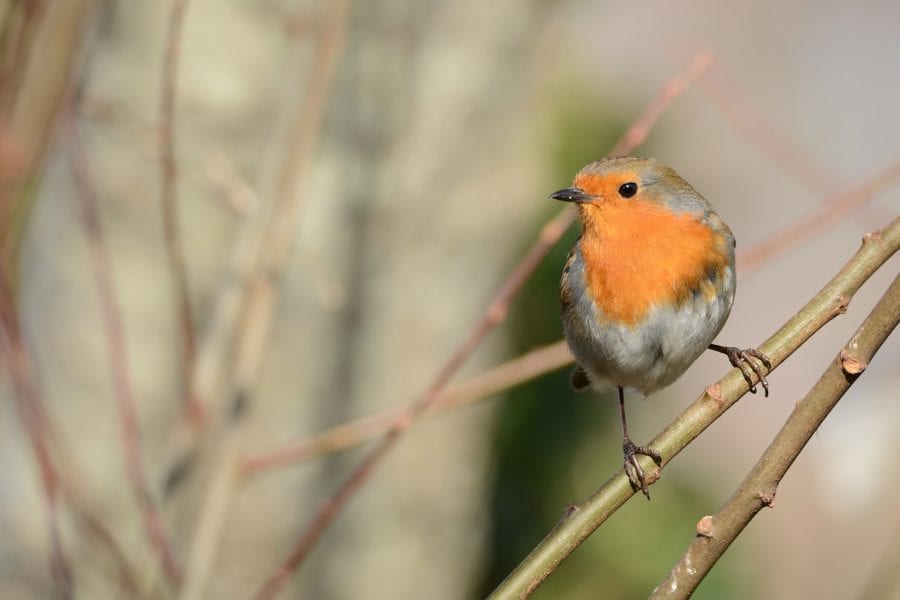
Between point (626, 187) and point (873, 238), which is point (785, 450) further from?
point (626, 187)

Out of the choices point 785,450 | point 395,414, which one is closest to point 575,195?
point 395,414

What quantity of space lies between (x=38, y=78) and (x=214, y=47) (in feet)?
7.56

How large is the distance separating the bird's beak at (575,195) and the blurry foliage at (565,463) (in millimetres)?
2318

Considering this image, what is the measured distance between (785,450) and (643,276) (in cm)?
83

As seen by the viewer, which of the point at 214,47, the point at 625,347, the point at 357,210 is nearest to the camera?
the point at 625,347

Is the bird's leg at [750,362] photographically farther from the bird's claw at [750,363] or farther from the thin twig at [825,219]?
the thin twig at [825,219]

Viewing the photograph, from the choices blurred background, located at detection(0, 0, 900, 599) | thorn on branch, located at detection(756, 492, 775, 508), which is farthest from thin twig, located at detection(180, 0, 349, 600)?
thorn on branch, located at detection(756, 492, 775, 508)

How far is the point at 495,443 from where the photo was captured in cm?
465

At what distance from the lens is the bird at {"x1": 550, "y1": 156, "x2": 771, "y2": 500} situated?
82.0 inches

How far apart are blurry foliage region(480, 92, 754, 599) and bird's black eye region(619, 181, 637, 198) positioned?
2305 millimetres

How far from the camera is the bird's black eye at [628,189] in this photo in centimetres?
220

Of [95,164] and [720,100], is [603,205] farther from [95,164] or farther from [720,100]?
[95,164]

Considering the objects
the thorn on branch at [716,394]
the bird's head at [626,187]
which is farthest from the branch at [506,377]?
the thorn on branch at [716,394]

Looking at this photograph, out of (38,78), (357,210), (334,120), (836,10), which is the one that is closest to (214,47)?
(334,120)
